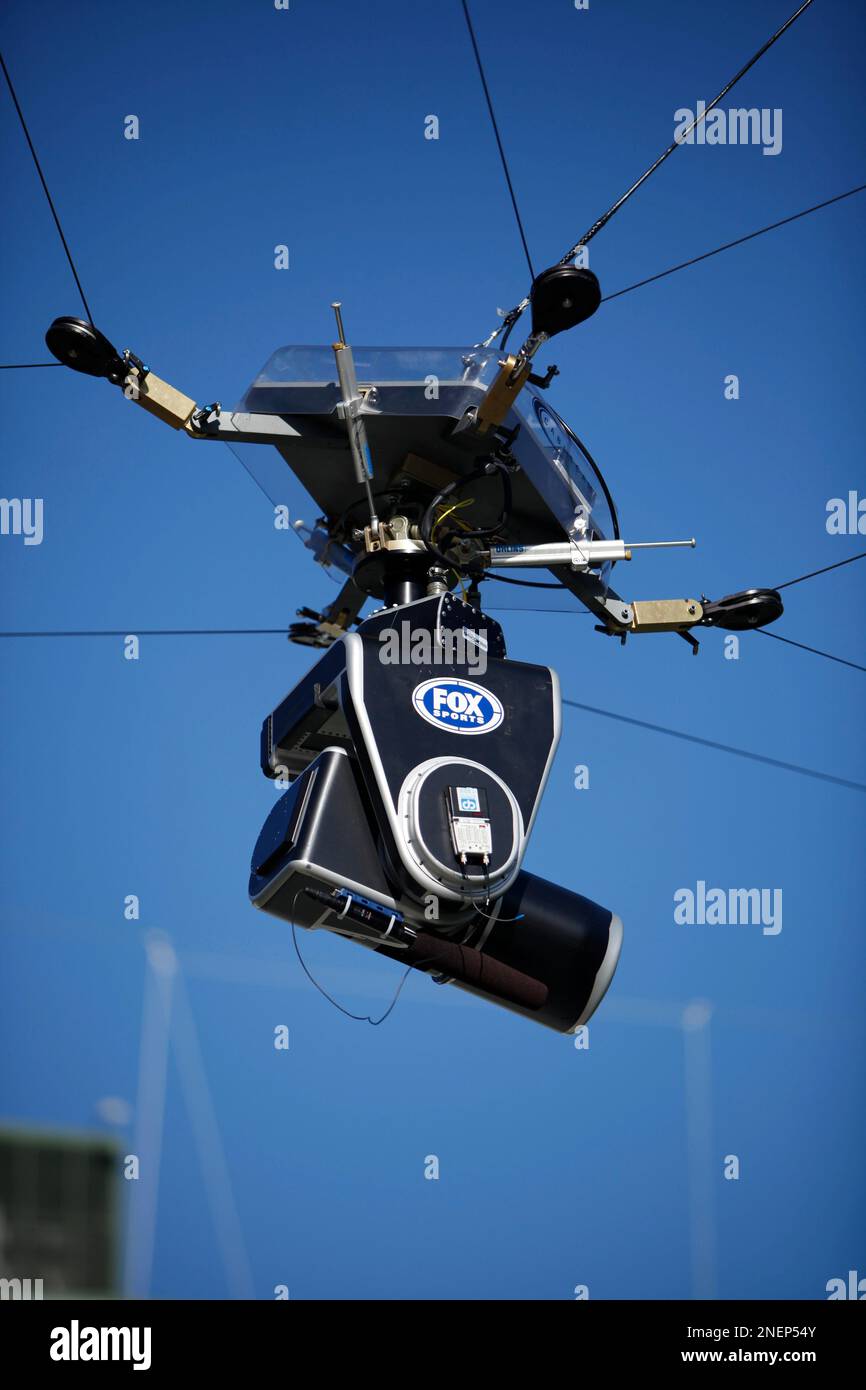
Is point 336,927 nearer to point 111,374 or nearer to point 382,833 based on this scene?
point 382,833

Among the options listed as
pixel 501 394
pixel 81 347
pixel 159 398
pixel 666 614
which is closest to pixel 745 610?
pixel 666 614

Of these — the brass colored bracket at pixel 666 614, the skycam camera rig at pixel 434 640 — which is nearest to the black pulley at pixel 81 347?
the skycam camera rig at pixel 434 640

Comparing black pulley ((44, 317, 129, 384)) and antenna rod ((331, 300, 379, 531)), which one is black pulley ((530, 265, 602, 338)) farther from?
black pulley ((44, 317, 129, 384))

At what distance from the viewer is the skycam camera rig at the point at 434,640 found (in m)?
6.20

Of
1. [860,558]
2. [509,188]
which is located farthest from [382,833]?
[860,558]

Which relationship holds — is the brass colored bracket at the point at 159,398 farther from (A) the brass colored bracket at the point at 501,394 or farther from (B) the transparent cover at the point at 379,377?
(A) the brass colored bracket at the point at 501,394

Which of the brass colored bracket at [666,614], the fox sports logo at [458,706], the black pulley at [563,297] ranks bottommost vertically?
the fox sports logo at [458,706]

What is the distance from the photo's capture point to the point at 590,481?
26.1ft

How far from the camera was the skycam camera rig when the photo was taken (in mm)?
6195

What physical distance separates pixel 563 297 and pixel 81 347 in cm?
220

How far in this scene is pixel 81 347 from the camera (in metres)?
6.91

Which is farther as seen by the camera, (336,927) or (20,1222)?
(20,1222)
